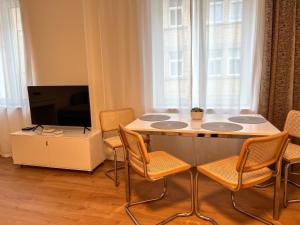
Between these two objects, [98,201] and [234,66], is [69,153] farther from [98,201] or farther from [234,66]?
[234,66]

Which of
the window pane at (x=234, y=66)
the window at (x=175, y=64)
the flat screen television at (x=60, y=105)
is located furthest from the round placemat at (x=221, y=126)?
the flat screen television at (x=60, y=105)

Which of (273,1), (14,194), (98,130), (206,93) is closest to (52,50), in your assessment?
(98,130)

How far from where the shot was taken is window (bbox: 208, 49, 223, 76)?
9.41 feet

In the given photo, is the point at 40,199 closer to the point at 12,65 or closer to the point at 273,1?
the point at 12,65

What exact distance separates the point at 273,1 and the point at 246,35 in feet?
1.31

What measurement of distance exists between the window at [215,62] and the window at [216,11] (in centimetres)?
33

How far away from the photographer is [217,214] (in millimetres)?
2215

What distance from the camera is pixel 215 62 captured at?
289 cm

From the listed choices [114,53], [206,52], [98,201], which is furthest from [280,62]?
[98,201]

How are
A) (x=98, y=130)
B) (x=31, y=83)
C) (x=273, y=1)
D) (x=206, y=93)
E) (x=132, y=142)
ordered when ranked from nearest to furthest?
(x=132, y=142), (x=273, y=1), (x=206, y=93), (x=98, y=130), (x=31, y=83)

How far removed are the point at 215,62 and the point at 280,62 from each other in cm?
67

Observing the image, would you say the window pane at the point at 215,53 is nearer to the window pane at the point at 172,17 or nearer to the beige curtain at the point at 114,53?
the window pane at the point at 172,17

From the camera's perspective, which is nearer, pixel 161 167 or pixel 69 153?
pixel 161 167

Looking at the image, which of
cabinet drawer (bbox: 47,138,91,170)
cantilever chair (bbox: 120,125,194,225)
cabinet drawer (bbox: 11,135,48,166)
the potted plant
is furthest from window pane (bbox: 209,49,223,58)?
cabinet drawer (bbox: 11,135,48,166)
